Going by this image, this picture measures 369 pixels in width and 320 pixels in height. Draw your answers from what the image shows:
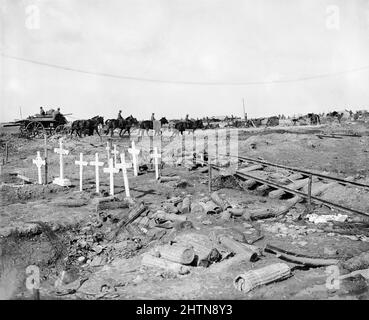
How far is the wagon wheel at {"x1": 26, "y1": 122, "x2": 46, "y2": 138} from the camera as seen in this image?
100ft

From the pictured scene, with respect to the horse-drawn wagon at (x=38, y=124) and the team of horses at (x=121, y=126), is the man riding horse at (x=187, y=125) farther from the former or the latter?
the horse-drawn wagon at (x=38, y=124)

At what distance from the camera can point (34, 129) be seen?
1210 inches

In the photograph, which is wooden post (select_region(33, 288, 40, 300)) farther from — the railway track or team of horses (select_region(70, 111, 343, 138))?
team of horses (select_region(70, 111, 343, 138))

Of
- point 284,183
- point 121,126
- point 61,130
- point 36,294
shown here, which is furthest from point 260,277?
point 61,130

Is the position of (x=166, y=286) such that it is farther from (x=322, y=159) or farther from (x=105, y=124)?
(x=105, y=124)

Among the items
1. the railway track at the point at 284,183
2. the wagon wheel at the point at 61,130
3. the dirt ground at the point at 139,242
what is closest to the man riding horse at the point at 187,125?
the wagon wheel at the point at 61,130

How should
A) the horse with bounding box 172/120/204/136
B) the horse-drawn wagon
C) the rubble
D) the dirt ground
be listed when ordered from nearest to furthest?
the rubble
the dirt ground
the horse-drawn wagon
the horse with bounding box 172/120/204/136

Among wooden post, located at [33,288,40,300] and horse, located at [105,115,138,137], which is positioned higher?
horse, located at [105,115,138,137]

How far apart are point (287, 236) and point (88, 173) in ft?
36.7

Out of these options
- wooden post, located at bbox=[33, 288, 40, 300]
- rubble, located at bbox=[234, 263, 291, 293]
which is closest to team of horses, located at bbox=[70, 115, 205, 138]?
wooden post, located at bbox=[33, 288, 40, 300]

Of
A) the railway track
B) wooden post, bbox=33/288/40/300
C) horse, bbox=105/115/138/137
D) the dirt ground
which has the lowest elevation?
wooden post, bbox=33/288/40/300

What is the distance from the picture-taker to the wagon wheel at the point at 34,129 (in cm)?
3062

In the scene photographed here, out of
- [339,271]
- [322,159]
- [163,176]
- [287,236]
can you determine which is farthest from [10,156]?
[339,271]

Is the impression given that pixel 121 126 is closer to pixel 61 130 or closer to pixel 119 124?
pixel 119 124
